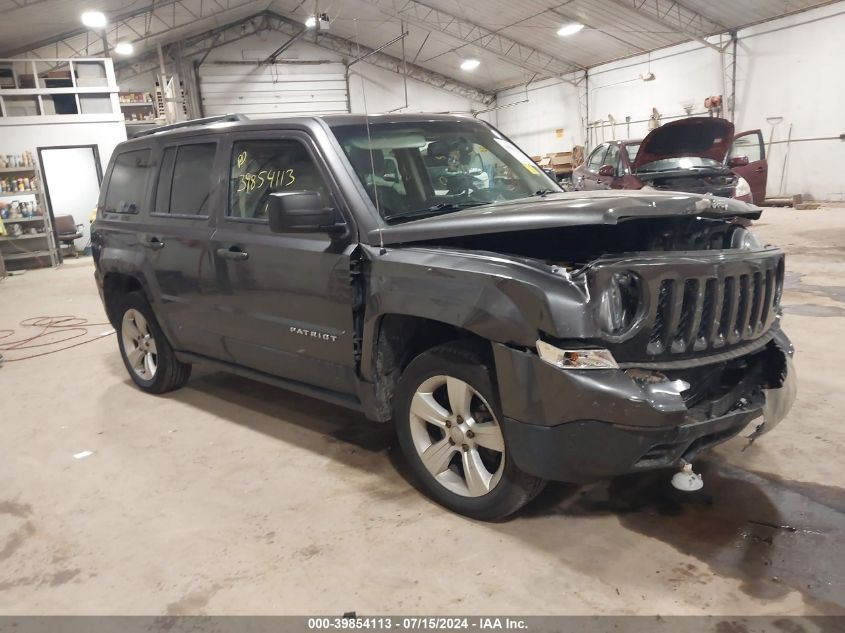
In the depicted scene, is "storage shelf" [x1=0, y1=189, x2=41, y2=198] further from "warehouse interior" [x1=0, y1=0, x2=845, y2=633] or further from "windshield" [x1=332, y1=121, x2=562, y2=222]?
"windshield" [x1=332, y1=121, x2=562, y2=222]

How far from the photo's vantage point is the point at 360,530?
270cm

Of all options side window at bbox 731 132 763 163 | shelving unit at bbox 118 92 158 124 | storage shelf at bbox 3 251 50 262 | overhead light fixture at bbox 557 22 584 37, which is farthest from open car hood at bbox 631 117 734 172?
shelving unit at bbox 118 92 158 124

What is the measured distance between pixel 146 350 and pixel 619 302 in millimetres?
3702

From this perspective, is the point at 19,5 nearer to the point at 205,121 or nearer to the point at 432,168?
the point at 205,121

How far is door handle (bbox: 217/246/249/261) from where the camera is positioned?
11.2 feet

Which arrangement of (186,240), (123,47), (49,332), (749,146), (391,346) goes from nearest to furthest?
(391,346) → (186,240) → (49,332) → (749,146) → (123,47)

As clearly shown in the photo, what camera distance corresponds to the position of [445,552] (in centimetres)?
248

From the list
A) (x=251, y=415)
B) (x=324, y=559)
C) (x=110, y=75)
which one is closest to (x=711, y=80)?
(x=110, y=75)

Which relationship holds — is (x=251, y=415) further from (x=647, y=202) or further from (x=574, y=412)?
(x=647, y=202)

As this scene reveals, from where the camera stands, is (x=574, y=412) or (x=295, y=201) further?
(x=295, y=201)

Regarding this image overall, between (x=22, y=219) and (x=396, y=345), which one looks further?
(x=22, y=219)

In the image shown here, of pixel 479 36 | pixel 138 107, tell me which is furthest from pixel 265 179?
pixel 479 36

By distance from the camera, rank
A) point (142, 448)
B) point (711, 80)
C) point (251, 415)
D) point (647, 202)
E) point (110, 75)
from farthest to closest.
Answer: point (711, 80)
point (110, 75)
point (251, 415)
point (142, 448)
point (647, 202)

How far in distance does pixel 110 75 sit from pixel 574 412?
16.1 metres
